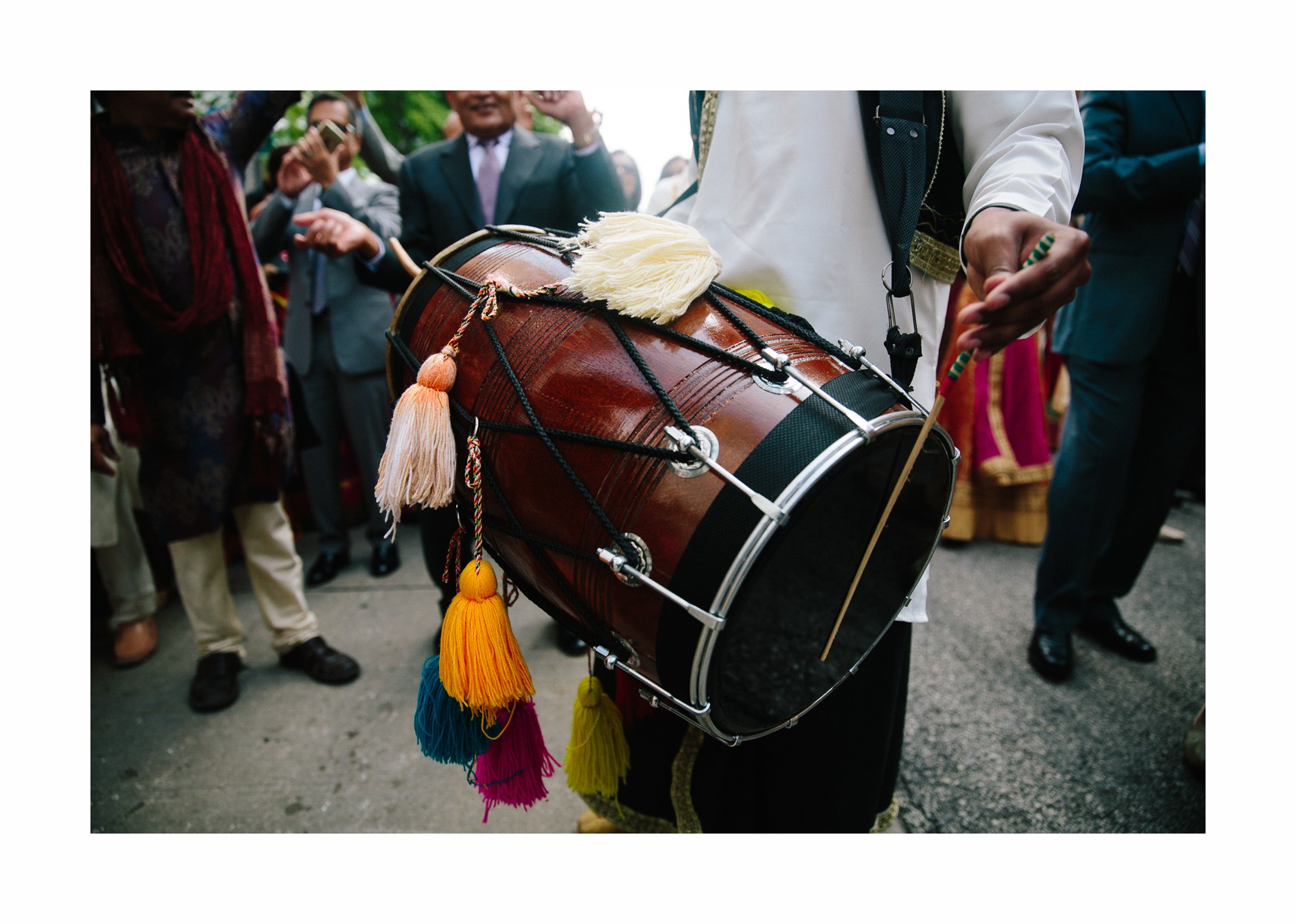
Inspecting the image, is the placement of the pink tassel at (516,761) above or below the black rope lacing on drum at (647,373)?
below

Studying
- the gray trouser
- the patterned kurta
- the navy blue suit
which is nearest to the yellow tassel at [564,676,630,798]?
the patterned kurta

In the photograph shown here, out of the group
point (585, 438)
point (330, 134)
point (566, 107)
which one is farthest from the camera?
point (330, 134)

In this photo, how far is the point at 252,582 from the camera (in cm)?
235

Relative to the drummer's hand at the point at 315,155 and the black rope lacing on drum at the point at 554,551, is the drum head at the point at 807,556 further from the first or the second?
the drummer's hand at the point at 315,155

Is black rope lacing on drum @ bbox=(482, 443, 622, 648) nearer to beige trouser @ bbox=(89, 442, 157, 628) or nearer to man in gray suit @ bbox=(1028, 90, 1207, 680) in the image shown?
man in gray suit @ bbox=(1028, 90, 1207, 680)

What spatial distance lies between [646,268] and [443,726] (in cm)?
78

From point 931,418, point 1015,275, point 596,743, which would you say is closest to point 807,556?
point 931,418

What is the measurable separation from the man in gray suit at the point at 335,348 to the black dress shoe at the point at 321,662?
755mm

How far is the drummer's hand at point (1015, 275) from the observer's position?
74cm

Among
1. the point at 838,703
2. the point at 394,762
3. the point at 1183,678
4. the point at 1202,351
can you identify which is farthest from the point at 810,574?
the point at 1183,678

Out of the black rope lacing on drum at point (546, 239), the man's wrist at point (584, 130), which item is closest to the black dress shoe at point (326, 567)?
the man's wrist at point (584, 130)

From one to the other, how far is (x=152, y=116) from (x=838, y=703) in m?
2.35

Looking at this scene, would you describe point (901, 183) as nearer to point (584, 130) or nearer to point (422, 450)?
point (422, 450)

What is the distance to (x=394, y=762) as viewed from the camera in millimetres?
1972
